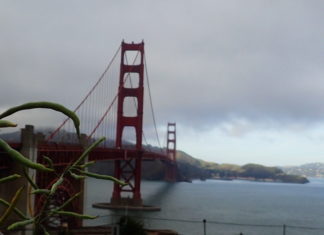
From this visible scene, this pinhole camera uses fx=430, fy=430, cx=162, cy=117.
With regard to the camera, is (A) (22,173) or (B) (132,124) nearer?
(A) (22,173)

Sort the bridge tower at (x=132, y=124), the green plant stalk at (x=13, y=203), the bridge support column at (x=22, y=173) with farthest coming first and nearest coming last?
the bridge tower at (x=132, y=124)
the bridge support column at (x=22, y=173)
the green plant stalk at (x=13, y=203)

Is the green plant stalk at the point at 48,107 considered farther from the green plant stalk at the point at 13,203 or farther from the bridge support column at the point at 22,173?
the bridge support column at the point at 22,173

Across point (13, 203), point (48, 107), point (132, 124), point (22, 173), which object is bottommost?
point (13, 203)

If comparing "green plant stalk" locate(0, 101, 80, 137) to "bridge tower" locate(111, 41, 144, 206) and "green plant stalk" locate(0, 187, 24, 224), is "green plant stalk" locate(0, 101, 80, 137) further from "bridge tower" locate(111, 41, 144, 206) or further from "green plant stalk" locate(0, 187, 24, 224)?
"bridge tower" locate(111, 41, 144, 206)

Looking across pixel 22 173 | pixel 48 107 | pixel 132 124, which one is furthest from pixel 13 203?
pixel 132 124

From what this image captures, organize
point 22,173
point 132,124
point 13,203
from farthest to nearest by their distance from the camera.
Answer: point 132,124, point 22,173, point 13,203

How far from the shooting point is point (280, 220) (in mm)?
53344

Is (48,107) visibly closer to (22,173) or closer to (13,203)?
(13,203)

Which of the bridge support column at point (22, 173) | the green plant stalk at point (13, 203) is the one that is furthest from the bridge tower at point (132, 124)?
the green plant stalk at point (13, 203)

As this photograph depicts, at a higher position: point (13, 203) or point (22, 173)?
point (22, 173)

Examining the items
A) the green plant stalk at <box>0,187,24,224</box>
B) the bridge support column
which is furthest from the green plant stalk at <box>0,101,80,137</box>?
the bridge support column

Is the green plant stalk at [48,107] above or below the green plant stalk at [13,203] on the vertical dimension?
above

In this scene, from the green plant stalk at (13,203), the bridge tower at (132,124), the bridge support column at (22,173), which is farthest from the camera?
the bridge tower at (132,124)

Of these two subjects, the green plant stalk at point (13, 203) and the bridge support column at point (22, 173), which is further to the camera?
the bridge support column at point (22, 173)
